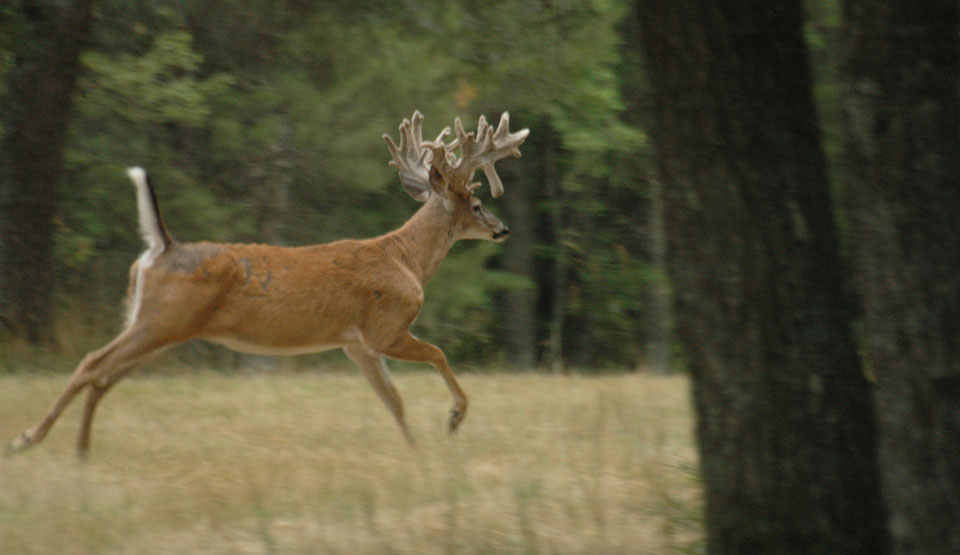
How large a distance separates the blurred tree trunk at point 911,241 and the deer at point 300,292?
154 inches

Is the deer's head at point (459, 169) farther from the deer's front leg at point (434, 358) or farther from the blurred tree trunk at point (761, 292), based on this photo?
the blurred tree trunk at point (761, 292)

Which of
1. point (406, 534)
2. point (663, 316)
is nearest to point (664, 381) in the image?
point (406, 534)

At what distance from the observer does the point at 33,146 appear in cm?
1092

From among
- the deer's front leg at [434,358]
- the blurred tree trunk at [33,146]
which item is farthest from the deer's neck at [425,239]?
the blurred tree trunk at [33,146]

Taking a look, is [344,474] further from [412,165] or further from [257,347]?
[412,165]

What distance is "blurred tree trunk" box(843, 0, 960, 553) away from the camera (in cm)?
357

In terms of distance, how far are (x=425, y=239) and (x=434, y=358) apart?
0.99 metres

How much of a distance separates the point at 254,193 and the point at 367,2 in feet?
15.4

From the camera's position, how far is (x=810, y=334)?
389 cm

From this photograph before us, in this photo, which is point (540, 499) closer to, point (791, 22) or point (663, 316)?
point (791, 22)

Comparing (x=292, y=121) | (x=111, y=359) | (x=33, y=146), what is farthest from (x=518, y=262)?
(x=111, y=359)

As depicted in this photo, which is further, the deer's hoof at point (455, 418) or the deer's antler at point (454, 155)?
the deer's antler at point (454, 155)

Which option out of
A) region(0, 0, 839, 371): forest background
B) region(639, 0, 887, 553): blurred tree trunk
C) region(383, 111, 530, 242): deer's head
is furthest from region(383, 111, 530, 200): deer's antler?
region(639, 0, 887, 553): blurred tree trunk

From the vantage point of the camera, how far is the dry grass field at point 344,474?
4680 mm
